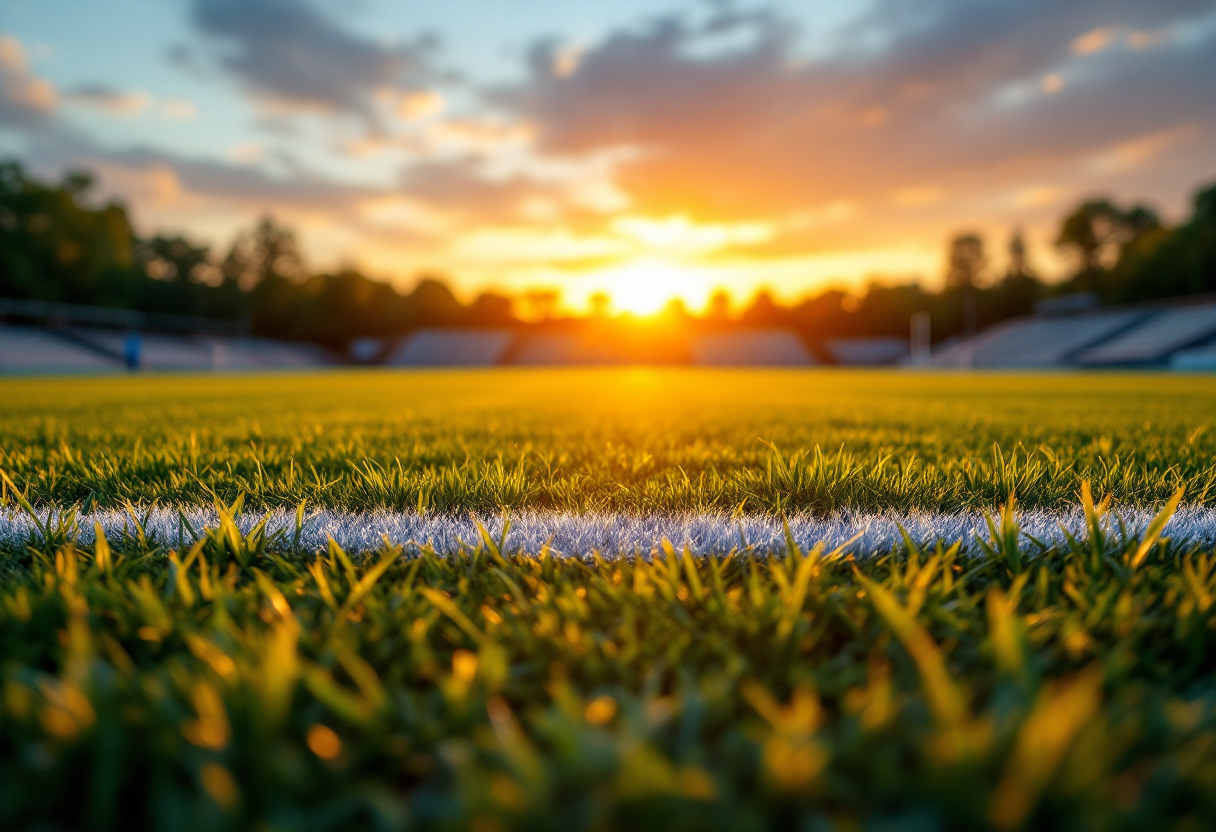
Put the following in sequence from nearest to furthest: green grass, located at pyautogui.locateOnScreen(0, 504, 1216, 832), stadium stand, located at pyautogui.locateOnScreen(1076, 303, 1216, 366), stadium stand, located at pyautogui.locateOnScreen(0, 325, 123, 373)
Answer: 1. green grass, located at pyautogui.locateOnScreen(0, 504, 1216, 832)
2. stadium stand, located at pyautogui.locateOnScreen(0, 325, 123, 373)
3. stadium stand, located at pyautogui.locateOnScreen(1076, 303, 1216, 366)

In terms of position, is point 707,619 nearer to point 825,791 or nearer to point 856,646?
point 856,646

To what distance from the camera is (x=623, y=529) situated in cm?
155

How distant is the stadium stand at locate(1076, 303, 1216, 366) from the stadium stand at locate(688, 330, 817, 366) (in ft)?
77.3

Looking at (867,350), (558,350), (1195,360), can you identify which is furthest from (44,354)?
(867,350)

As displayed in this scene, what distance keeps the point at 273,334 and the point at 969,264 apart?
59.8 meters

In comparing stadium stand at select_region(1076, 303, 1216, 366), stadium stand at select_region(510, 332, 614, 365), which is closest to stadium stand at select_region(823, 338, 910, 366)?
stadium stand at select_region(1076, 303, 1216, 366)

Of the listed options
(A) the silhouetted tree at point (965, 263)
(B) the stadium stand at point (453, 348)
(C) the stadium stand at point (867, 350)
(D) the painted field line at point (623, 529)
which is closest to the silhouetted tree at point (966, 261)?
(A) the silhouetted tree at point (965, 263)

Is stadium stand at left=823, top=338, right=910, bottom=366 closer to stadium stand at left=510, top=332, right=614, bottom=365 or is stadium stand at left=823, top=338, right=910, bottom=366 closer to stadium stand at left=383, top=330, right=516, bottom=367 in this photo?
stadium stand at left=510, top=332, right=614, bottom=365

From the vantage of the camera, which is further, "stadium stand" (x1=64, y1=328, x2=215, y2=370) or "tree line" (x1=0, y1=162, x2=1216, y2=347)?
"tree line" (x1=0, y1=162, x2=1216, y2=347)

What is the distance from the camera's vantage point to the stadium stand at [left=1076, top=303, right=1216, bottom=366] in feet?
97.3

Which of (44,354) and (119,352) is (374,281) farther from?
(44,354)

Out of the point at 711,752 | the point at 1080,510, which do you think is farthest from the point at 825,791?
the point at 1080,510

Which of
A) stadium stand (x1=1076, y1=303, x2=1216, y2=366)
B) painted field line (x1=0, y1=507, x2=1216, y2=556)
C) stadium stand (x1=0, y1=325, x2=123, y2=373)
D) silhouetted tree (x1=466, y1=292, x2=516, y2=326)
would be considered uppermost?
silhouetted tree (x1=466, y1=292, x2=516, y2=326)

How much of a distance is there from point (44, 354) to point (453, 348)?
3067 centimetres
